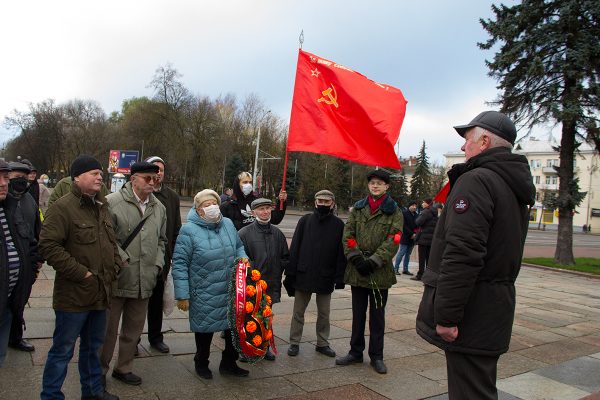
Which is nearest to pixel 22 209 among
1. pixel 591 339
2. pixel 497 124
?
pixel 497 124

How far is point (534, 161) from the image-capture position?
88.4m

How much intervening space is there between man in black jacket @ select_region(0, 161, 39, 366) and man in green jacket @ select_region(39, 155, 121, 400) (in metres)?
0.26

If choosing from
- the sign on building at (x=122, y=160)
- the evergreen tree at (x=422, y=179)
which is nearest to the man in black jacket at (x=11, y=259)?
the sign on building at (x=122, y=160)

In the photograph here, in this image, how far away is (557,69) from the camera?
16.6 metres

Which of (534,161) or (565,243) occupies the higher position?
(534,161)

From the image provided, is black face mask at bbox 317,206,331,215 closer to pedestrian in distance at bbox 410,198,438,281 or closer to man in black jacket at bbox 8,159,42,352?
man in black jacket at bbox 8,159,42,352

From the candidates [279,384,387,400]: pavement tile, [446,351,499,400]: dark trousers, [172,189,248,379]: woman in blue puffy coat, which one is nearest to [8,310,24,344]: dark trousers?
[172,189,248,379]: woman in blue puffy coat

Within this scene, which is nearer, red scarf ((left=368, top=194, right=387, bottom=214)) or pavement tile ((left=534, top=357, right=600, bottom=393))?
pavement tile ((left=534, top=357, right=600, bottom=393))

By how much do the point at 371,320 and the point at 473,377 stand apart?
2.35 metres

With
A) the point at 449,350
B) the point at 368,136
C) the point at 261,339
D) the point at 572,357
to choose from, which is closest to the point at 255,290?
the point at 261,339

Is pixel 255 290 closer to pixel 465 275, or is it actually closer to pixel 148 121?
pixel 465 275

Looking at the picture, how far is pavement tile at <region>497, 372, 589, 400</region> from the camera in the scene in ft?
14.9

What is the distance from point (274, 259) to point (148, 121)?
176 feet

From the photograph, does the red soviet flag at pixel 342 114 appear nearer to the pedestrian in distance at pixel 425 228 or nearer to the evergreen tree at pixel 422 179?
the pedestrian in distance at pixel 425 228
